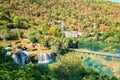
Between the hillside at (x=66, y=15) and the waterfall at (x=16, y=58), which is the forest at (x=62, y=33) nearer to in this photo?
the hillside at (x=66, y=15)

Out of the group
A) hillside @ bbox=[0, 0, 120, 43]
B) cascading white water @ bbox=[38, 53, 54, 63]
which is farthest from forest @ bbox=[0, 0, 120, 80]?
cascading white water @ bbox=[38, 53, 54, 63]

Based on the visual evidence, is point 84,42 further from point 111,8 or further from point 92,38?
point 111,8

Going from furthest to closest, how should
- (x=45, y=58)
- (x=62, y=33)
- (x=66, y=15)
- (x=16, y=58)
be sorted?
(x=66, y=15) → (x=62, y=33) → (x=45, y=58) → (x=16, y=58)

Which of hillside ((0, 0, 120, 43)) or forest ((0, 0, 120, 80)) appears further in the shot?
hillside ((0, 0, 120, 43))

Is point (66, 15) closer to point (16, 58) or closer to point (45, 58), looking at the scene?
point (45, 58)

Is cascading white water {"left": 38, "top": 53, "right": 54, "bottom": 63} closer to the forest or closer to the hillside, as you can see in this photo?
the forest

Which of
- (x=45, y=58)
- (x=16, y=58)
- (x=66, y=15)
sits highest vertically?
(x=66, y=15)

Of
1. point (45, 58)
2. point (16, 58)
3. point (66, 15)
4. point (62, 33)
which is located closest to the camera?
point (16, 58)

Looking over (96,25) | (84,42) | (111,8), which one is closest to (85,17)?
(96,25)

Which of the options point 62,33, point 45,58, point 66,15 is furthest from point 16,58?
point 66,15
